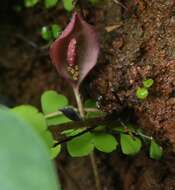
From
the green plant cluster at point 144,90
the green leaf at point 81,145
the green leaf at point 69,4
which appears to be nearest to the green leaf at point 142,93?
the green plant cluster at point 144,90

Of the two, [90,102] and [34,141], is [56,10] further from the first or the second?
[34,141]

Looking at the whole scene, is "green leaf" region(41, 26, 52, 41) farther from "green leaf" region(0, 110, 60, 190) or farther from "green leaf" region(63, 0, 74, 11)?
"green leaf" region(0, 110, 60, 190)

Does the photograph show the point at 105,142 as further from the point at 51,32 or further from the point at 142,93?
the point at 51,32

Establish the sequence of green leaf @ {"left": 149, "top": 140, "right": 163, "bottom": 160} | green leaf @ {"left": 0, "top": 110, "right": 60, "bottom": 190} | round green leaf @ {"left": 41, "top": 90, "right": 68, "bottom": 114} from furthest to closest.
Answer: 1. round green leaf @ {"left": 41, "top": 90, "right": 68, "bottom": 114}
2. green leaf @ {"left": 149, "top": 140, "right": 163, "bottom": 160}
3. green leaf @ {"left": 0, "top": 110, "right": 60, "bottom": 190}

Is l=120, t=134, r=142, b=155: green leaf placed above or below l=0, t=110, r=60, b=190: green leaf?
below

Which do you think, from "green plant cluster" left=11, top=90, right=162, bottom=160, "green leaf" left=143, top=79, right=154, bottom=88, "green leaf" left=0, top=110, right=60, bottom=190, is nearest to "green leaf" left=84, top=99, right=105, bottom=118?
"green plant cluster" left=11, top=90, right=162, bottom=160

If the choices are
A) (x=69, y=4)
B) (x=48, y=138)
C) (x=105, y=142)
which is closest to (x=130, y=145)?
(x=105, y=142)

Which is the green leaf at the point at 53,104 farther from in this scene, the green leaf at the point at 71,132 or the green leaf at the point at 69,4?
the green leaf at the point at 69,4
